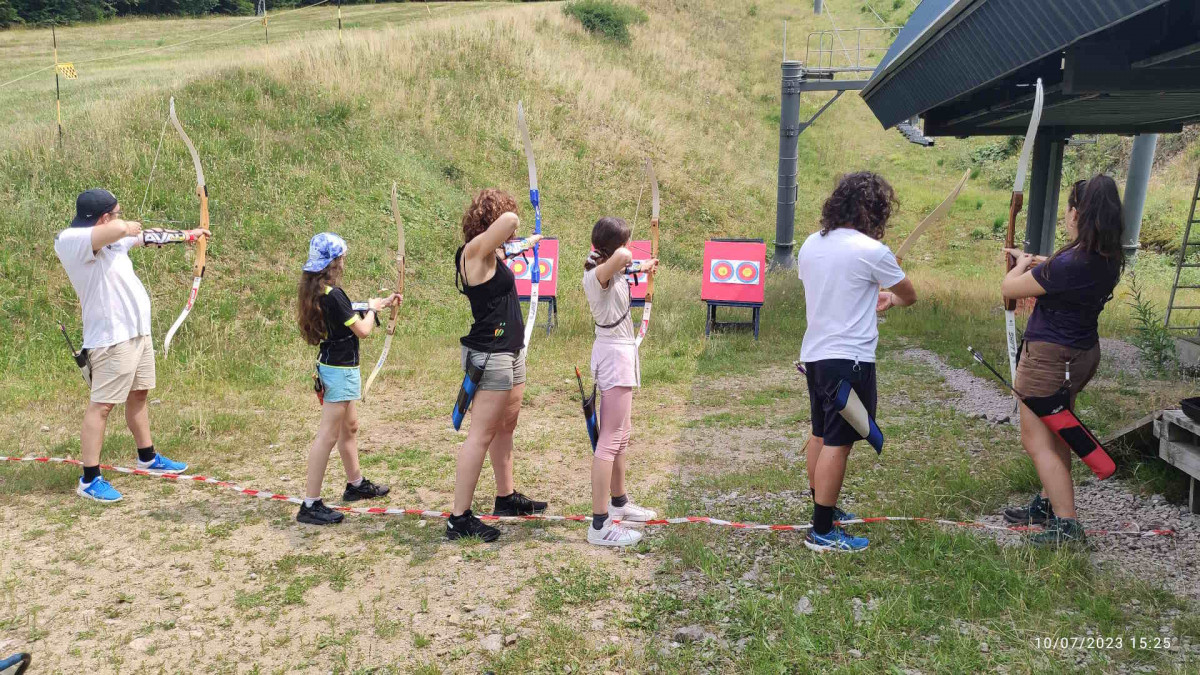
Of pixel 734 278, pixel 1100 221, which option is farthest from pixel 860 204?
pixel 734 278

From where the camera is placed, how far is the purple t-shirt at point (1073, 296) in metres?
3.75

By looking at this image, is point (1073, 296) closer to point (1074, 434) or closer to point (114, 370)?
point (1074, 434)

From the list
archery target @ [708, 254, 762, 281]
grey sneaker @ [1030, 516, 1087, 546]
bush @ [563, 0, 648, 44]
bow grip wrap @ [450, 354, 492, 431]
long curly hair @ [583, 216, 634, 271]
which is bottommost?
grey sneaker @ [1030, 516, 1087, 546]

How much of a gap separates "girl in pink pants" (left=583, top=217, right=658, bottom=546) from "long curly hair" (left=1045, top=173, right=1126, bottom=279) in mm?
2083

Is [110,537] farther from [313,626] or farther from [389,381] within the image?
[389,381]

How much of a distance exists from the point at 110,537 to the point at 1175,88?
7681 mm

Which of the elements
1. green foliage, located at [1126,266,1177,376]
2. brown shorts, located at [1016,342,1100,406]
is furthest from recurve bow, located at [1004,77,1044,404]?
green foliage, located at [1126,266,1177,376]

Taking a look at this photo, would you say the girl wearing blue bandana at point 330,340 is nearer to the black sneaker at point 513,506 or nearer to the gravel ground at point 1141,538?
the black sneaker at point 513,506

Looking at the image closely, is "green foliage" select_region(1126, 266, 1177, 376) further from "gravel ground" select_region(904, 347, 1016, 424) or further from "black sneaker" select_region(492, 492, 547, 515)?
"black sneaker" select_region(492, 492, 547, 515)

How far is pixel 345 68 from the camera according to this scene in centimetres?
1534

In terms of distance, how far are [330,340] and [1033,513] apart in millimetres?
3976

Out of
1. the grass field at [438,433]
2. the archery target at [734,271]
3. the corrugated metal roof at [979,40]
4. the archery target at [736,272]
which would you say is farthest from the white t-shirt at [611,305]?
the archery target at [736,272]

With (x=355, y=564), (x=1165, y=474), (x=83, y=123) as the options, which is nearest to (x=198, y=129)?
(x=83, y=123)

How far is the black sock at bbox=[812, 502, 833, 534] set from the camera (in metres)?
4.02
